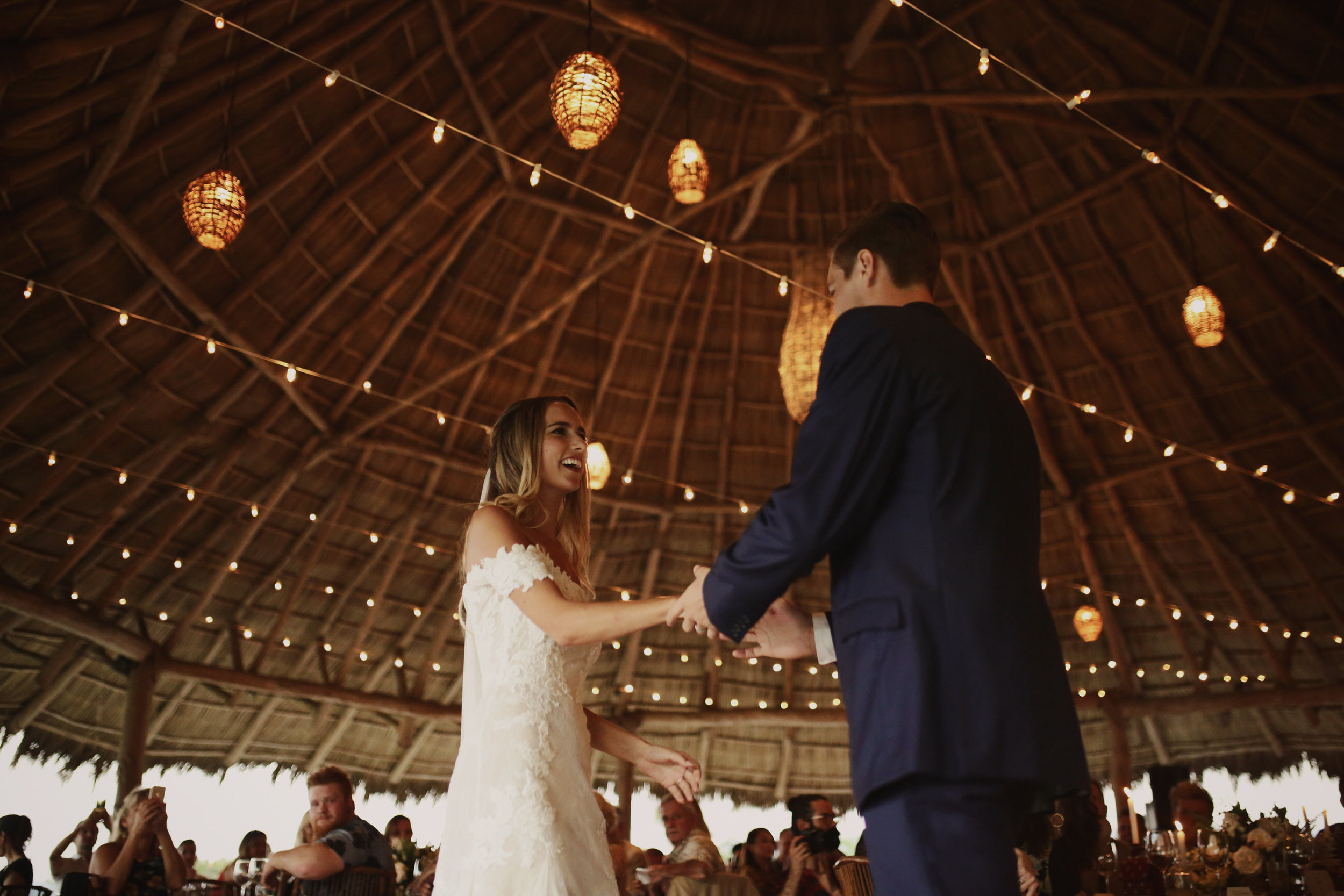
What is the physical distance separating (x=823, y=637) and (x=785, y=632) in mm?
87

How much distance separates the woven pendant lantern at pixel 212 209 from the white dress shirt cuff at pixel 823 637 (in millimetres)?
5414

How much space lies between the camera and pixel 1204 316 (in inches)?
301

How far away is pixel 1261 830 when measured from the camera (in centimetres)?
372

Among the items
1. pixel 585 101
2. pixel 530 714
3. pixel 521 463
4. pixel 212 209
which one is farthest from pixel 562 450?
pixel 212 209

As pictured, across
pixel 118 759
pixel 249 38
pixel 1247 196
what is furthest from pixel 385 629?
pixel 1247 196

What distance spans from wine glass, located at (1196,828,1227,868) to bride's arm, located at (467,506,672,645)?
2727mm

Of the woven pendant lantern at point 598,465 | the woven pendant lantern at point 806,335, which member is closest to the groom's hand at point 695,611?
the woven pendant lantern at point 806,335

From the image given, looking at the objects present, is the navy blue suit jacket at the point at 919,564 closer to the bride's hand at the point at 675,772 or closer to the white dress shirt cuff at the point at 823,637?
the white dress shirt cuff at the point at 823,637

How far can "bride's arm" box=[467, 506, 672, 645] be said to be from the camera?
213cm

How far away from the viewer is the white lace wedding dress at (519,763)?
2.14 metres

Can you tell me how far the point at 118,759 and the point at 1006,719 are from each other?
11218mm

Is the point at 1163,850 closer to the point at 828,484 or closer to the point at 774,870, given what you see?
the point at 774,870

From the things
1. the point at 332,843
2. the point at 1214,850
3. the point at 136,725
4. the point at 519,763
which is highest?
the point at 136,725

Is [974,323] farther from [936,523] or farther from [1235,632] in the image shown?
[936,523]
